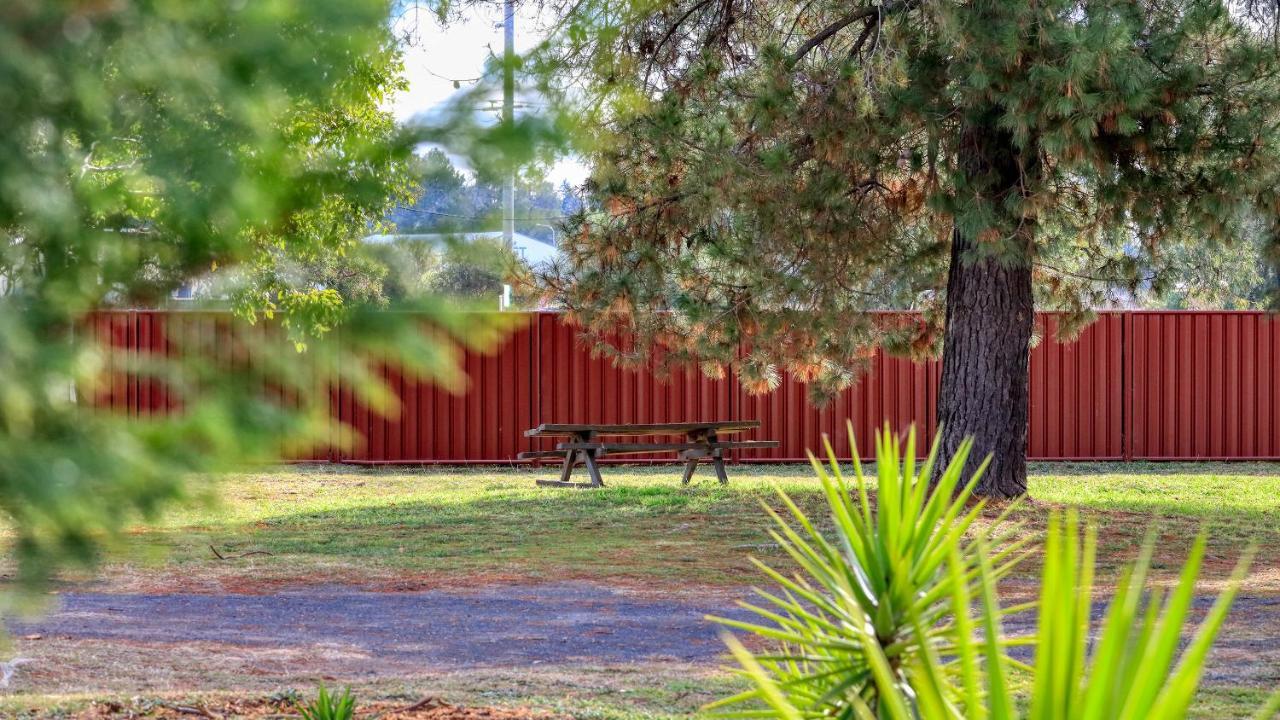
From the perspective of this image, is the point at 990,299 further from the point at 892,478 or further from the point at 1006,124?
the point at 892,478

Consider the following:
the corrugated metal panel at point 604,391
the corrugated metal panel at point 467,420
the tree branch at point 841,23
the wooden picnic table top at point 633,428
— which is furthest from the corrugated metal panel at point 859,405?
the tree branch at point 841,23

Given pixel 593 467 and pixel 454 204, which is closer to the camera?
pixel 454 204

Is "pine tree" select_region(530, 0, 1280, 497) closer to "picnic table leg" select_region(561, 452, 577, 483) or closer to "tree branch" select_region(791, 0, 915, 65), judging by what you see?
"tree branch" select_region(791, 0, 915, 65)

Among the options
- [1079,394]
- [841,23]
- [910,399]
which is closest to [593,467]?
[841,23]

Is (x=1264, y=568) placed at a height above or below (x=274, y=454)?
below

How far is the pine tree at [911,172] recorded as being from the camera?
27.8ft

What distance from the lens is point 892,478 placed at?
1.76 metres

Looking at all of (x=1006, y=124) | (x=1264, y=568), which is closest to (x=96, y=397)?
(x=1006, y=124)

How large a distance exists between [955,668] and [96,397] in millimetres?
1323

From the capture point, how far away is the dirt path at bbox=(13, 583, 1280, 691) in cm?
556

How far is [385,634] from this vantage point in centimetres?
639

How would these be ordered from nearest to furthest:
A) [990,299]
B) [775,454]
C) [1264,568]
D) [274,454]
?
[274,454], [1264,568], [990,299], [775,454]

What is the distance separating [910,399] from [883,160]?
7948 mm

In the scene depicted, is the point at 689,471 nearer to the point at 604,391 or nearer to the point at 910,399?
the point at 604,391
